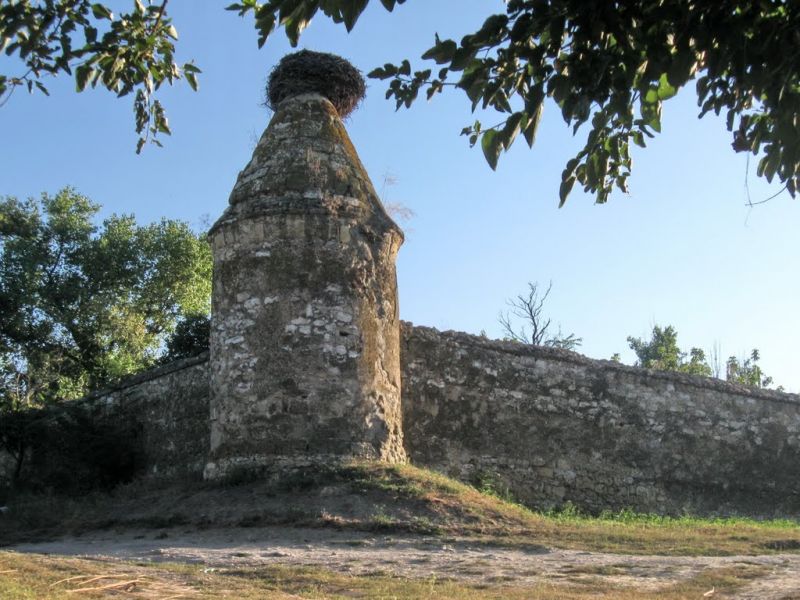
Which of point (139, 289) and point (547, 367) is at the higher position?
point (139, 289)

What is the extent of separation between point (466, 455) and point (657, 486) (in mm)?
3235

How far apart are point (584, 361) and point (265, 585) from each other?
8885 millimetres

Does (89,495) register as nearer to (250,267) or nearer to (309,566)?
(250,267)

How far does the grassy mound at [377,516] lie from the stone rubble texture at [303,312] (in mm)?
524

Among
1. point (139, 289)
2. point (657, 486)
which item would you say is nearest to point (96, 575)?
point (657, 486)

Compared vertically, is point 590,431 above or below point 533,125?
below

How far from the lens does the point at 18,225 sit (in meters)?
30.0

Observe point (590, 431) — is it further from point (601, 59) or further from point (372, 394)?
point (601, 59)

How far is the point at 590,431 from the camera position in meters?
14.2

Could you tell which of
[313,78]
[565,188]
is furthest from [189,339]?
[565,188]

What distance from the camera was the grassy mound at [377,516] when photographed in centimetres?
929

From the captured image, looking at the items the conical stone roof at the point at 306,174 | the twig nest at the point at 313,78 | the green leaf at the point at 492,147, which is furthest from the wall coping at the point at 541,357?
the green leaf at the point at 492,147

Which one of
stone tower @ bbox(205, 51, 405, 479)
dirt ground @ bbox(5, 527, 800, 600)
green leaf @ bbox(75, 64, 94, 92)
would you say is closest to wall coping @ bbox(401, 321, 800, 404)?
stone tower @ bbox(205, 51, 405, 479)

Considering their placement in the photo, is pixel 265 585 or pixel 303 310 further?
pixel 303 310
